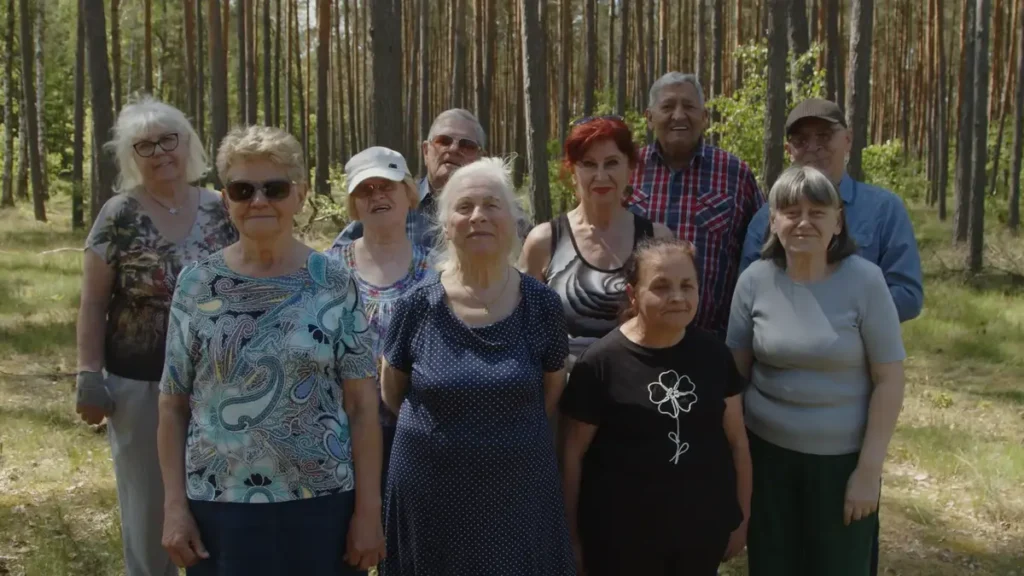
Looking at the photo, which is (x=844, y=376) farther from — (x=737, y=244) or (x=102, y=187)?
(x=102, y=187)

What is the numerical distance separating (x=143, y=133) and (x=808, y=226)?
2.49 m

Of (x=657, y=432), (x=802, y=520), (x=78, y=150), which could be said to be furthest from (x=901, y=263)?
(x=78, y=150)

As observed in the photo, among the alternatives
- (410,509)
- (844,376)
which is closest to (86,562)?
(410,509)

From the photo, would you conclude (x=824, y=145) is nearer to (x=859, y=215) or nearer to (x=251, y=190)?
(x=859, y=215)

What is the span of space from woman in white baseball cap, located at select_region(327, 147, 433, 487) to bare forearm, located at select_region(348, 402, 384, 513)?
695 millimetres

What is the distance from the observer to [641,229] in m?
3.41

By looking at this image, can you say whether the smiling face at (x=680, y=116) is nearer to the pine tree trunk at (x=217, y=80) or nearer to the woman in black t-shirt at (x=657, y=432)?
the woman in black t-shirt at (x=657, y=432)

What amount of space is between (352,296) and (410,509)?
0.70m

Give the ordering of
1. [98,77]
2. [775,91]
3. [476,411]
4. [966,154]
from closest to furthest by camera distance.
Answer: [476,411]
[775,91]
[98,77]
[966,154]

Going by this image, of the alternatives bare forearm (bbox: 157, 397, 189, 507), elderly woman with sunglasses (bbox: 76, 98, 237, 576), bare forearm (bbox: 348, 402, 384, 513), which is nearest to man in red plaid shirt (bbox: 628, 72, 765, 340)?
bare forearm (bbox: 348, 402, 384, 513)

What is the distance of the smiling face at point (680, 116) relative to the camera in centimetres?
389

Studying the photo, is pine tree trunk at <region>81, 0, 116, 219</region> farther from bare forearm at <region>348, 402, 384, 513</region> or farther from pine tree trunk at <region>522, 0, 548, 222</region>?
bare forearm at <region>348, 402, 384, 513</region>

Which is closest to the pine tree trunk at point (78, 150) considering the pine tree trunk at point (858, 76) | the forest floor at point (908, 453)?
the forest floor at point (908, 453)

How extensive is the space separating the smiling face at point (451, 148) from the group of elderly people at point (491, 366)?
13.6 inches
